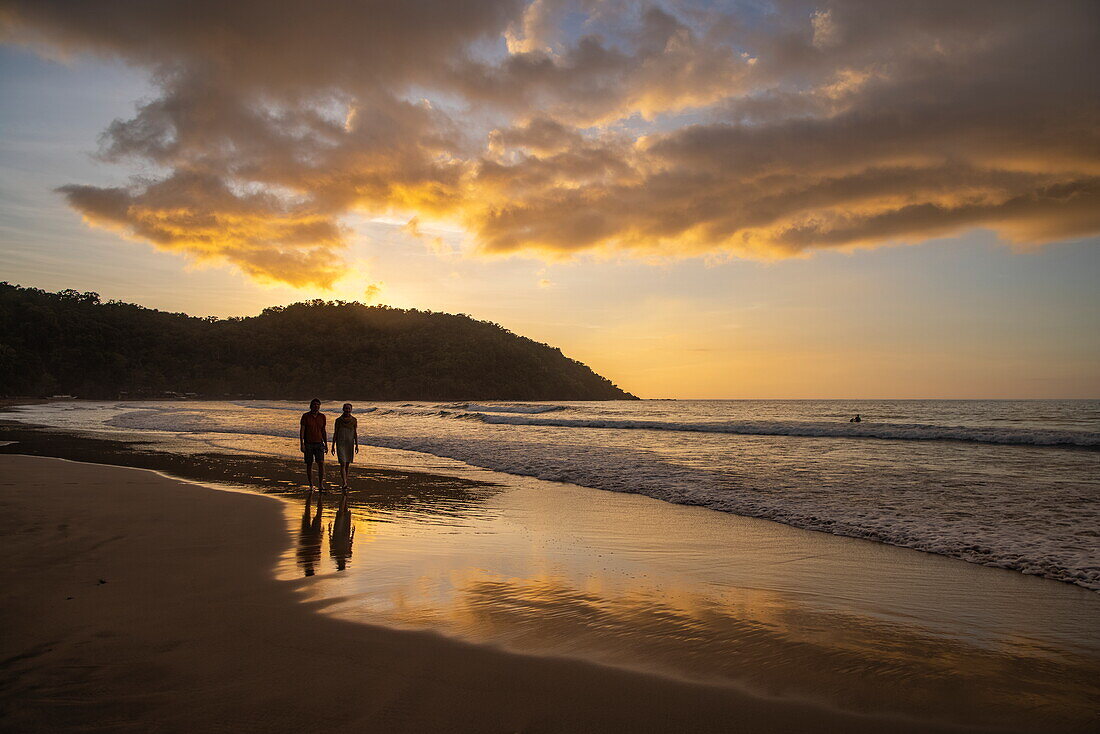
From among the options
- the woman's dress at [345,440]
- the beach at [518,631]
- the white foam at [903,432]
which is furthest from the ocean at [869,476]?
the woman's dress at [345,440]

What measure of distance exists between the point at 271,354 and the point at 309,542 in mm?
139825

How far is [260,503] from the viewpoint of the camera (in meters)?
10.2

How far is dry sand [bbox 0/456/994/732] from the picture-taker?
308cm

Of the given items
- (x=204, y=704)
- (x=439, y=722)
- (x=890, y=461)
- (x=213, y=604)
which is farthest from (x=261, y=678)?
(x=890, y=461)

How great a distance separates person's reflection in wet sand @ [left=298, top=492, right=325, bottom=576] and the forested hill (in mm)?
115030

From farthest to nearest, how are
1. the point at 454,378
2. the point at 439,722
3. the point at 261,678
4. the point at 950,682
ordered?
the point at 454,378 → the point at 950,682 → the point at 261,678 → the point at 439,722

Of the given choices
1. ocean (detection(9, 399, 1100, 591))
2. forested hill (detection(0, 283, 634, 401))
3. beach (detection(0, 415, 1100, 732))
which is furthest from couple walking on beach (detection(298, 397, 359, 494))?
forested hill (detection(0, 283, 634, 401))

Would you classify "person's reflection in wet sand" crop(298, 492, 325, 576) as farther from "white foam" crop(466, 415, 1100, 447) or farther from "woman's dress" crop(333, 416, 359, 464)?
"white foam" crop(466, 415, 1100, 447)

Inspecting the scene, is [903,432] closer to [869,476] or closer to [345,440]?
[869,476]

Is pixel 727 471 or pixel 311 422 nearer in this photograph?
pixel 311 422

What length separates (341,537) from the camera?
25.5 ft

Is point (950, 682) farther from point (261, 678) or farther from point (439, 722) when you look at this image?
point (261, 678)

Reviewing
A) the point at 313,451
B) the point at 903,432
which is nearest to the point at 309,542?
the point at 313,451

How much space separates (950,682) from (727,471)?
11.4 meters
